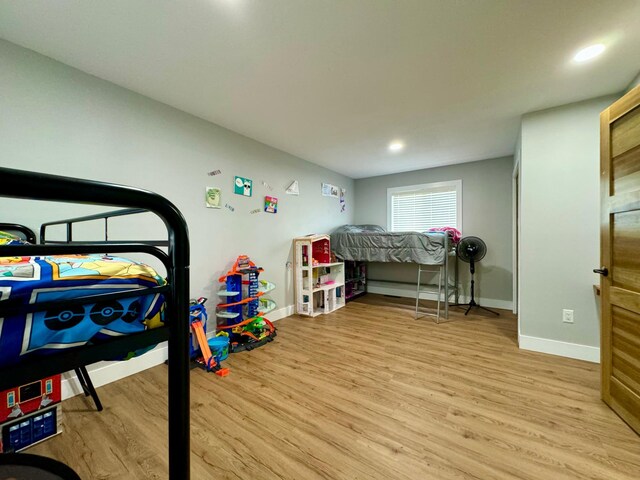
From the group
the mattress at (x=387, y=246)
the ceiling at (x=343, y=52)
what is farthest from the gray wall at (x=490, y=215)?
the ceiling at (x=343, y=52)

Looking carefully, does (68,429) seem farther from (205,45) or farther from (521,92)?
(521,92)

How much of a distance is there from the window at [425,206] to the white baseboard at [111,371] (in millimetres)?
4055

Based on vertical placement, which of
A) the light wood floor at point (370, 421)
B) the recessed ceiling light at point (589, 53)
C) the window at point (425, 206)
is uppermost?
the recessed ceiling light at point (589, 53)

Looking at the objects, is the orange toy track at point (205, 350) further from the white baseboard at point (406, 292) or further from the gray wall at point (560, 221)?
the white baseboard at point (406, 292)

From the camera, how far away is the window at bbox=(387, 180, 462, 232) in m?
4.28

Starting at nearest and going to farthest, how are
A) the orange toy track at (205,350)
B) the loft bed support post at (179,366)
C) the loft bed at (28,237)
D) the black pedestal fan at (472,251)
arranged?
the loft bed support post at (179,366), the loft bed at (28,237), the orange toy track at (205,350), the black pedestal fan at (472,251)

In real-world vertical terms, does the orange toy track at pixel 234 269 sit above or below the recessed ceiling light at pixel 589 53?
below

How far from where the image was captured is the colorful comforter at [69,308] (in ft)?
1.65

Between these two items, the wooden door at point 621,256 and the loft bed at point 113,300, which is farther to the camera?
the wooden door at point 621,256

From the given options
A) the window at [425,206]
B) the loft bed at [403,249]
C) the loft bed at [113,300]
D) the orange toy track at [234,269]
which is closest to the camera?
the loft bed at [113,300]

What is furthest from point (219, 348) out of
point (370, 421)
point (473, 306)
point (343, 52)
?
point (473, 306)

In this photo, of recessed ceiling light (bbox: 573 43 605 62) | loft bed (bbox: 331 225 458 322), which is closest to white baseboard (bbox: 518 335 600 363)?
loft bed (bbox: 331 225 458 322)

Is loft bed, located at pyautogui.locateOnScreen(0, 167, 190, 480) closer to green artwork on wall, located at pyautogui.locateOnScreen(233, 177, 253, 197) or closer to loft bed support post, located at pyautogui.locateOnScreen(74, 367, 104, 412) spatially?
loft bed support post, located at pyautogui.locateOnScreen(74, 367, 104, 412)

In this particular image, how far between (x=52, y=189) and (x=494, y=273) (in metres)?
4.71
